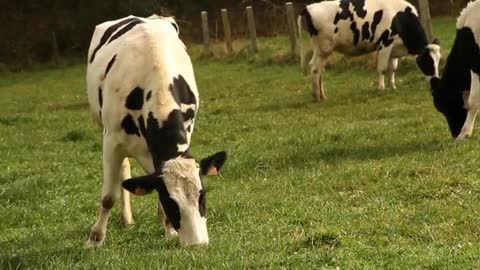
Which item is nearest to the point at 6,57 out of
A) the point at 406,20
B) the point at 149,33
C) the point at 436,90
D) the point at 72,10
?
the point at 72,10

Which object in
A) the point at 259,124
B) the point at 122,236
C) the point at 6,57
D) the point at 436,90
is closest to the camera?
the point at 122,236

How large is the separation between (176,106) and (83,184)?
403cm

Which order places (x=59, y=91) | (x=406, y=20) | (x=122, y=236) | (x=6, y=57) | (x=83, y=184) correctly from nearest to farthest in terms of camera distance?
(x=122, y=236) → (x=83, y=184) → (x=406, y=20) → (x=59, y=91) → (x=6, y=57)

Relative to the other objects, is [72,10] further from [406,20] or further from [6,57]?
[406,20]

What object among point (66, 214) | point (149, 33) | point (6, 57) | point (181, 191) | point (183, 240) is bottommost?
point (6, 57)

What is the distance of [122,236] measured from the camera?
281 inches

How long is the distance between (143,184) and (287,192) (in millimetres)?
2931

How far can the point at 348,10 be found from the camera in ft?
59.6

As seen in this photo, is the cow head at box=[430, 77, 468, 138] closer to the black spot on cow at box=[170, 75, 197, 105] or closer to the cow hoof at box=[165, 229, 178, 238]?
the black spot on cow at box=[170, 75, 197, 105]

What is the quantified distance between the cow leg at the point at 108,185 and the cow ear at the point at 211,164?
112 centimetres

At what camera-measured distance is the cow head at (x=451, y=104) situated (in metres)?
11.5

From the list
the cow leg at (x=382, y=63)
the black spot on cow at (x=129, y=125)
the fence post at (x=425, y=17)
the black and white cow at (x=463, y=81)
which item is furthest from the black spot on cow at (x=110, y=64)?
the fence post at (x=425, y=17)

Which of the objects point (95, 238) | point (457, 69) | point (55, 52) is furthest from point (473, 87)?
point (55, 52)

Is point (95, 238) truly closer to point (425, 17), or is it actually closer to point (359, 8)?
point (359, 8)
